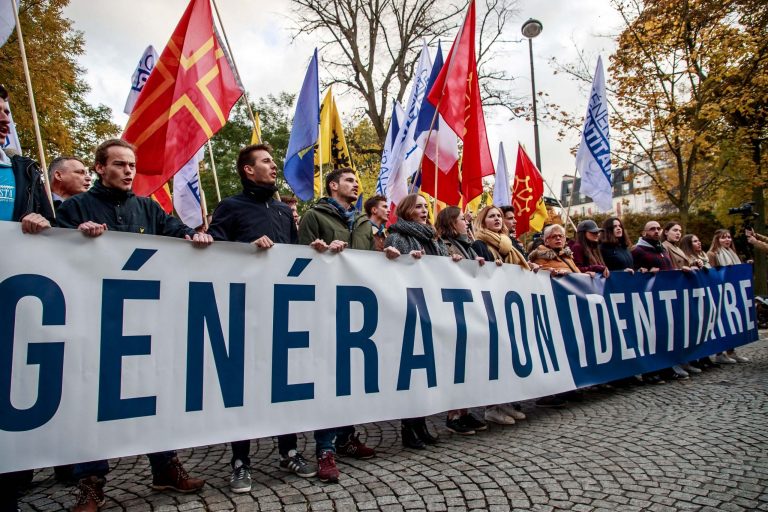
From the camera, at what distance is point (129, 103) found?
7418mm

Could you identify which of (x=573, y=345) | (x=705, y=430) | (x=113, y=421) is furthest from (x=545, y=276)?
(x=113, y=421)

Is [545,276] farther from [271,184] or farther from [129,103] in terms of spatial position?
[129,103]

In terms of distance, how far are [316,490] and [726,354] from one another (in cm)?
695

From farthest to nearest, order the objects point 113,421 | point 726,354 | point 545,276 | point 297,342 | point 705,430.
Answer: point 726,354
point 545,276
point 705,430
point 297,342
point 113,421

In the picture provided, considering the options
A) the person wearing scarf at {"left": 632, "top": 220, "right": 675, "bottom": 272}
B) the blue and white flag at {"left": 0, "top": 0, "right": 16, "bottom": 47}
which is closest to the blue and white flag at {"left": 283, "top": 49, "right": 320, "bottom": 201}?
the blue and white flag at {"left": 0, "top": 0, "right": 16, "bottom": 47}

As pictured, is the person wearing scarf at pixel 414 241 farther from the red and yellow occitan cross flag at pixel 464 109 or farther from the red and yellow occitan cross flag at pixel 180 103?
the red and yellow occitan cross flag at pixel 180 103

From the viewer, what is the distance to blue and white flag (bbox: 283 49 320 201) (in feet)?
20.2

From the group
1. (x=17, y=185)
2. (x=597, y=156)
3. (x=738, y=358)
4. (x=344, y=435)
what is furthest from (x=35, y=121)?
(x=738, y=358)

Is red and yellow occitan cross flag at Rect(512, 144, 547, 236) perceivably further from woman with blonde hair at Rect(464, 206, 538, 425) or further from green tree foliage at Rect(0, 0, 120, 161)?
green tree foliage at Rect(0, 0, 120, 161)

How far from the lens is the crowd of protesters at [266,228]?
2791 millimetres

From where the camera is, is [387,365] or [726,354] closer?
[387,365]

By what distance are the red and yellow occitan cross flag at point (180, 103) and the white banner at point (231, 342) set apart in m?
1.50

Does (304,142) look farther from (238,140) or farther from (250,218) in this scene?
(238,140)

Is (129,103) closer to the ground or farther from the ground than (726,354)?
farther from the ground
